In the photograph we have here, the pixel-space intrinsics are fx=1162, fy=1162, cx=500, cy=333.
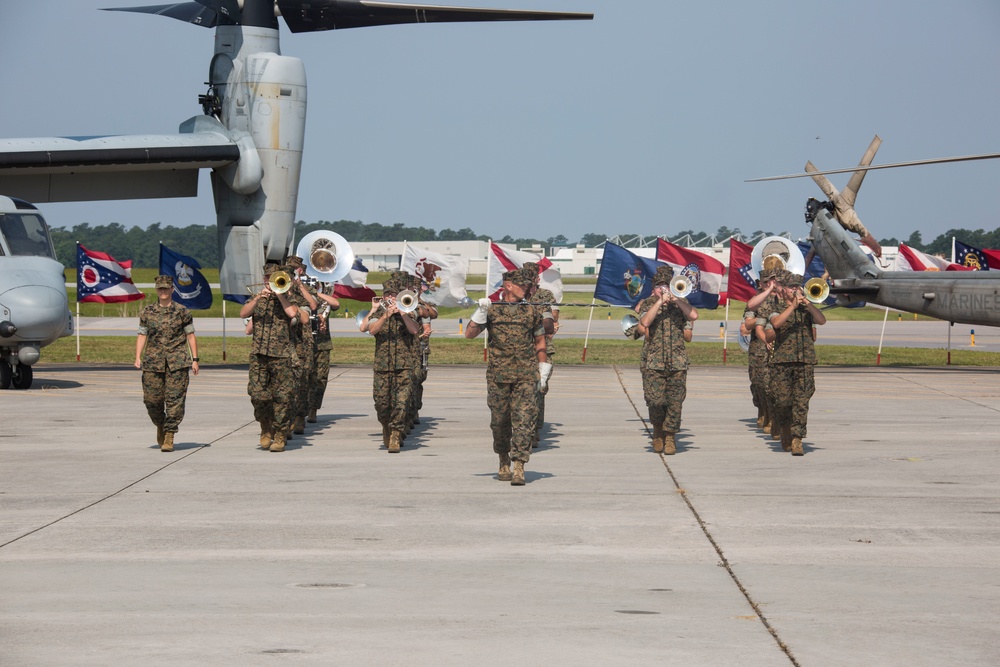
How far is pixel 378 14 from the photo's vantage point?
25.5 metres

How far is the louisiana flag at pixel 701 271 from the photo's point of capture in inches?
1054

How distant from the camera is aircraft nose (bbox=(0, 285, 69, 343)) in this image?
18.7 metres

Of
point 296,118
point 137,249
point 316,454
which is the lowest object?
point 137,249

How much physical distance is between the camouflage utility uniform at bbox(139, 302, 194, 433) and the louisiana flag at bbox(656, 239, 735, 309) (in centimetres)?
1579

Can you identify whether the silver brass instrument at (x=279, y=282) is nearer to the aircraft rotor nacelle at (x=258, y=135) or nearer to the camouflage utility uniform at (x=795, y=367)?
the camouflage utility uniform at (x=795, y=367)

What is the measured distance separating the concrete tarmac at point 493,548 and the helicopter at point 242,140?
8.94m

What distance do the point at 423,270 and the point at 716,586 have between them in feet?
69.9

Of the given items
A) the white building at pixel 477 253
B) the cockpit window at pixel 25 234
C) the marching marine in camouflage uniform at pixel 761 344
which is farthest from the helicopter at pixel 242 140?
the white building at pixel 477 253

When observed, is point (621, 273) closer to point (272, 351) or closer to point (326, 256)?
point (326, 256)

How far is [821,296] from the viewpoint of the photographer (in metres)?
13.0

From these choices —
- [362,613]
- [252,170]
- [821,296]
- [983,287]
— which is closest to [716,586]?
[362,613]

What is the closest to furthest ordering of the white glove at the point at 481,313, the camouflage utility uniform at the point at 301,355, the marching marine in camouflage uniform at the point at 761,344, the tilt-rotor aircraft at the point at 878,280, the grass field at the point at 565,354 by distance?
the white glove at the point at 481,313, the camouflage utility uniform at the point at 301,355, the marching marine in camouflage uniform at the point at 761,344, the tilt-rotor aircraft at the point at 878,280, the grass field at the point at 565,354

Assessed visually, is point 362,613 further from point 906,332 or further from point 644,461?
point 906,332

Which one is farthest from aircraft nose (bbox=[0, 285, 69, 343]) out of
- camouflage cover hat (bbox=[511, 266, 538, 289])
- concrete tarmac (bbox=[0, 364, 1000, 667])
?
camouflage cover hat (bbox=[511, 266, 538, 289])
